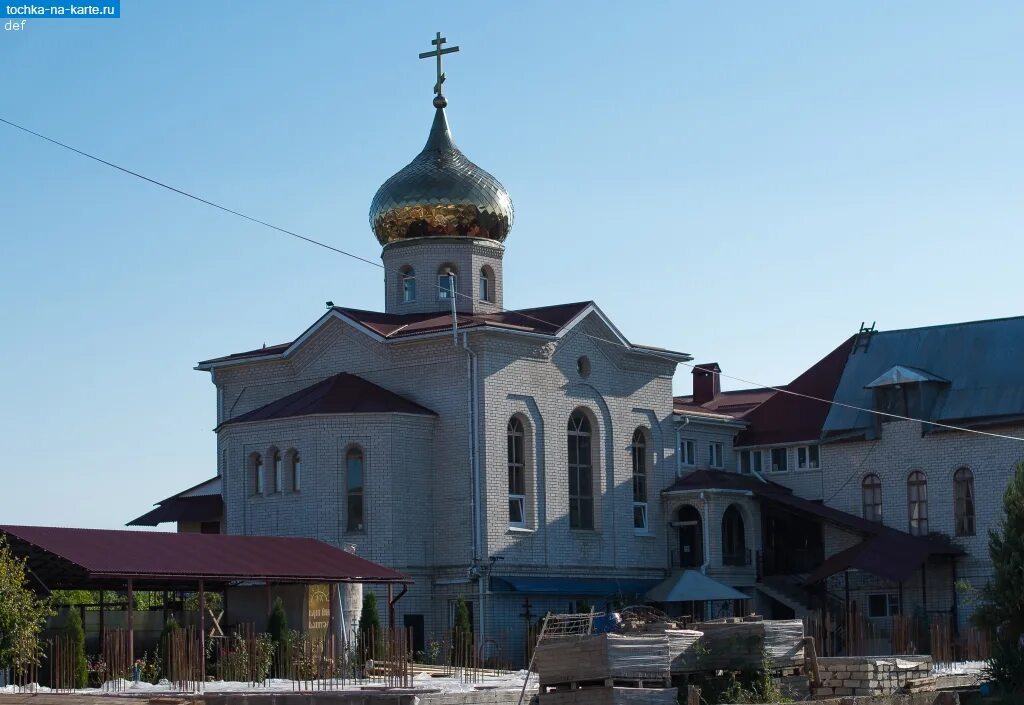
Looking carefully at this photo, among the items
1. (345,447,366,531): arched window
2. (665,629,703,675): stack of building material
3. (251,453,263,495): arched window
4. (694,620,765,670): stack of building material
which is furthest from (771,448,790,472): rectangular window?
(665,629,703,675): stack of building material

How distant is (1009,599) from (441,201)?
1716cm

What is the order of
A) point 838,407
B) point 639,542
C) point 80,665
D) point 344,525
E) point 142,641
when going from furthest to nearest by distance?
point 838,407 < point 639,542 < point 344,525 < point 142,641 < point 80,665

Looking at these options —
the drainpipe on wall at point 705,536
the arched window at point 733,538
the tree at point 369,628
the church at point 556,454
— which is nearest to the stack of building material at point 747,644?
the tree at point 369,628

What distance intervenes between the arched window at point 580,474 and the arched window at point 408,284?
4761 mm

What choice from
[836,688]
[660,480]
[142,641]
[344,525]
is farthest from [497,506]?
[836,688]

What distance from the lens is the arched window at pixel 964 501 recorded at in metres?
41.2

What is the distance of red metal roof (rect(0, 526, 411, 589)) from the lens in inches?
1076

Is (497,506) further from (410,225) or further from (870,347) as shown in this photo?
(870,347)

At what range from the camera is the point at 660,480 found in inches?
1674

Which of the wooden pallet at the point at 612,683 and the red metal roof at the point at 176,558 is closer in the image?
the wooden pallet at the point at 612,683

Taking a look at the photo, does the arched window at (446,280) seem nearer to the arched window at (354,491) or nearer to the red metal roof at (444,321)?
the red metal roof at (444,321)

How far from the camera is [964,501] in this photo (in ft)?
136

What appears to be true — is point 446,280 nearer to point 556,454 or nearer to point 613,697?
point 556,454

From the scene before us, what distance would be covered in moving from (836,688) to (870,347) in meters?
19.3
